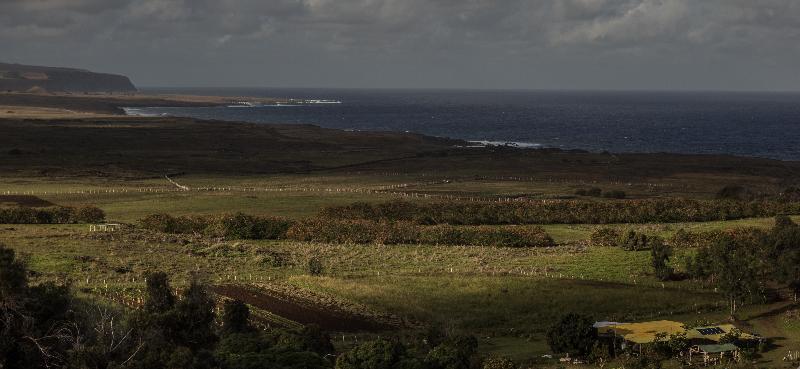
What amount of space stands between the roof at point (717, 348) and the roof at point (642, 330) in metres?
1.78

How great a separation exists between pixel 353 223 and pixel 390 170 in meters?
53.2

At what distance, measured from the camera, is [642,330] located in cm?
3934

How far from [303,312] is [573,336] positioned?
1447 centimetres

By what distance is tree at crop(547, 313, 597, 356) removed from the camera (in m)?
37.4

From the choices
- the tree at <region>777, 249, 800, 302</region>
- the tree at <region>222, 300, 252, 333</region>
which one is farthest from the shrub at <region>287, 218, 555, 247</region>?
the tree at <region>222, 300, 252, 333</region>

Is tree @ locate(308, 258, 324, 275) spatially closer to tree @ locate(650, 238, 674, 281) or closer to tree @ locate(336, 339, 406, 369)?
tree @ locate(650, 238, 674, 281)

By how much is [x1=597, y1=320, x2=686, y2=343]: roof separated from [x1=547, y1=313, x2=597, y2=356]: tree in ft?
4.94

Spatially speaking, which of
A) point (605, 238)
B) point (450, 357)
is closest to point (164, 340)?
point (450, 357)

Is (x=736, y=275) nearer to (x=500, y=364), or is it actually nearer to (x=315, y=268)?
(x=500, y=364)

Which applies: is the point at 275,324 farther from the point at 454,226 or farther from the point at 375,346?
the point at 454,226

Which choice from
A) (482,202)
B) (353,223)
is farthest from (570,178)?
(353,223)

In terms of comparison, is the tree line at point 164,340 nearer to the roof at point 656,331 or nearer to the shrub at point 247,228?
the roof at point 656,331

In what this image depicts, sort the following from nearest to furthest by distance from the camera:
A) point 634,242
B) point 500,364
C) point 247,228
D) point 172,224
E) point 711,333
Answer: point 500,364, point 711,333, point 634,242, point 247,228, point 172,224

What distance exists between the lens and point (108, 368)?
914 inches
